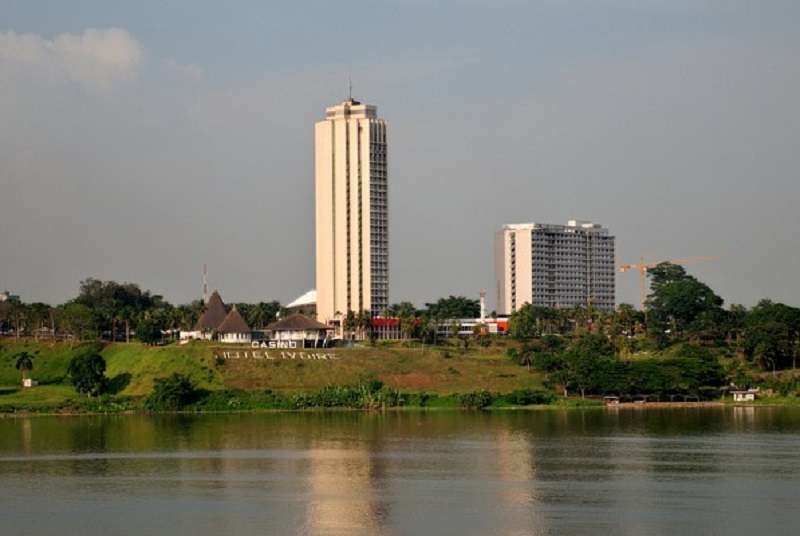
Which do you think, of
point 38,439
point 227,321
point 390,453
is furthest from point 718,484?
point 227,321

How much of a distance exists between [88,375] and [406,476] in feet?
200

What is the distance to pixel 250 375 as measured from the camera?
426 ft

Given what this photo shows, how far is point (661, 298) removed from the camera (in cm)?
16925

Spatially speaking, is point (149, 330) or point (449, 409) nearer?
point (449, 409)

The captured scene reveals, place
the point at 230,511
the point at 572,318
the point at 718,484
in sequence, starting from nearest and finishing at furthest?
the point at 230,511 < the point at 718,484 < the point at 572,318

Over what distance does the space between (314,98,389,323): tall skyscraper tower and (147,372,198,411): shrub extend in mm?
49911

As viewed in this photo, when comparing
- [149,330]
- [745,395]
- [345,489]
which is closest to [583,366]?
[745,395]

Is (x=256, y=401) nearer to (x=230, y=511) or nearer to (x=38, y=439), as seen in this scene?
(x=38, y=439)

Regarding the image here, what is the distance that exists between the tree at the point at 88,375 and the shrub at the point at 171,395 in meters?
6.62

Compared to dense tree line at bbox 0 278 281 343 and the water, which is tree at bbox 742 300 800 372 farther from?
dense tree line at bbox 0 278 281 343

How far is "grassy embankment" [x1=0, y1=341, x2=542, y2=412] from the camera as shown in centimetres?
12400

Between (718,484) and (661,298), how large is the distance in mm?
102378

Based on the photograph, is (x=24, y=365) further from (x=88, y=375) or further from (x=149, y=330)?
(x=149, y=330)

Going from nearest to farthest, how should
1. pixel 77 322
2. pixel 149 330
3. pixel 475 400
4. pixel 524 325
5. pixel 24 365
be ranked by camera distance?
1. pixel 475 400
2. pixel 24 365
3. pixel 149 330
4. pixel 77 322
5. pixel 524 325
